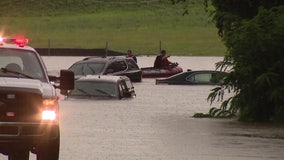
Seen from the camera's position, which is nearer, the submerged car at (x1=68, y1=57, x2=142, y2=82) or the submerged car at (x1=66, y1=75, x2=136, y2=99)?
the submerged car at (x1=66, y1=75, x2=136, y2=99)

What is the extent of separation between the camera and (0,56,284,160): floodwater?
2019cm

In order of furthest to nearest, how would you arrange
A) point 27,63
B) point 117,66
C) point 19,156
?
1. point 117,66
2. point 19,156
3. point 27,63

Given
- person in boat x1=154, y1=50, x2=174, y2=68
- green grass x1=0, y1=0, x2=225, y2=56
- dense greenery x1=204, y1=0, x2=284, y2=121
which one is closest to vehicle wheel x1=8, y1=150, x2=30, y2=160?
dense greenery x1=204, y1=0, x2=284, y2=121

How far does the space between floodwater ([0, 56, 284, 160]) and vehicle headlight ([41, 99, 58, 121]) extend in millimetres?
3023

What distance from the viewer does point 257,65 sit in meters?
29.6

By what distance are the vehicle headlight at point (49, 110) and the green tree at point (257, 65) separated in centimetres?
1379

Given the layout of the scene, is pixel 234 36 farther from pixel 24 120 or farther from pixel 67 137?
pixel 24 120

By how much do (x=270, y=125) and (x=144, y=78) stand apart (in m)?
32.6

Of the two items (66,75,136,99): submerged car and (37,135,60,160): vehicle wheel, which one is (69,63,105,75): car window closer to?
(66,75,136,99): submerged car

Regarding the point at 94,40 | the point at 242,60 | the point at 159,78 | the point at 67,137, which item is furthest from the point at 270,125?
the point at 94,40

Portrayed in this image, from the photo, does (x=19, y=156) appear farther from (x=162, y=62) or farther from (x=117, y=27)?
(x=117, y=27)

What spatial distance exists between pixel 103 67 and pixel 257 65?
65.8ft

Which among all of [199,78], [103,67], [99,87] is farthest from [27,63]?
[199,78]

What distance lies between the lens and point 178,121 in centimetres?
3219
